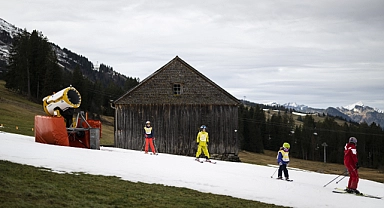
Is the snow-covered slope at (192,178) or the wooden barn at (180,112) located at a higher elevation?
the wooden barn at (180,112)

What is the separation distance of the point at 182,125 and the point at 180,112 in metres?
1.07

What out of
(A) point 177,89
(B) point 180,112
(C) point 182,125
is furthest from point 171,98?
Result: (C) point 182,125

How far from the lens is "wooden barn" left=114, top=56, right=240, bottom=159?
118ft

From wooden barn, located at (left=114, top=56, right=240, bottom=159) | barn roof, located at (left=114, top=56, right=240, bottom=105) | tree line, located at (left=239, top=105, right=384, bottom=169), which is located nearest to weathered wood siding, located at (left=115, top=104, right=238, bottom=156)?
wooden barn, located at (left=114, top=56, right=240, bottom=159)

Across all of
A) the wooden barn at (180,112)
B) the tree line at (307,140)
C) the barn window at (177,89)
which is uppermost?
the barn window at (177,89)

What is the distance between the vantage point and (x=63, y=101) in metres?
23.6

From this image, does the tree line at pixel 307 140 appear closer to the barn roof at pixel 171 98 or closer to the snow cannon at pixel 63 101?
the barn roof at pixel 171 98

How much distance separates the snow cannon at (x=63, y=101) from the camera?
2369cm

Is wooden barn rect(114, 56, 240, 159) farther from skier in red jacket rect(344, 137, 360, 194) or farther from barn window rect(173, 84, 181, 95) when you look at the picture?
skier in red jacket rect(344, 137, 360, 194)

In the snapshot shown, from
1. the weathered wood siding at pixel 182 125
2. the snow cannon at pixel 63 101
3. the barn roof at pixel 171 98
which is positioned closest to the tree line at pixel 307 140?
the weathered wood siding at pixel 182 125

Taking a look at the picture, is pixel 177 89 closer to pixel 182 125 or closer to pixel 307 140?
pixel 182 125

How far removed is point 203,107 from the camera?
36.0 meters

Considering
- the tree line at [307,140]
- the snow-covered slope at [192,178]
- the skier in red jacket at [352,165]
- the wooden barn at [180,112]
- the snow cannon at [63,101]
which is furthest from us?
the tree line at [307,140]

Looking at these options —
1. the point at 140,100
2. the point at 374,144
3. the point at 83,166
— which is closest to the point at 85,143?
the point at 83,166
